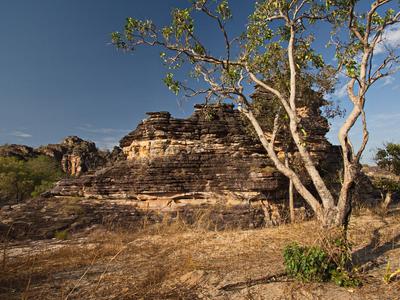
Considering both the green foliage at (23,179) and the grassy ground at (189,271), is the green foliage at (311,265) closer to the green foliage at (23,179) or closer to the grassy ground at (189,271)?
the grassy ground at (189,271)

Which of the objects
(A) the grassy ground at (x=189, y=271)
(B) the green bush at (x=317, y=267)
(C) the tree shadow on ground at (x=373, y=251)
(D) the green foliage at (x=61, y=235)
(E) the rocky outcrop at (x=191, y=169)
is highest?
(E) the rocky outcrop at (x=191, y=169)

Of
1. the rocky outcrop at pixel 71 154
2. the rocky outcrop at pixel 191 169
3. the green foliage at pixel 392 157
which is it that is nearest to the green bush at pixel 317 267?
the rocky outcrop at pixel 191 169

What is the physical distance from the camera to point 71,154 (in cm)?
6281

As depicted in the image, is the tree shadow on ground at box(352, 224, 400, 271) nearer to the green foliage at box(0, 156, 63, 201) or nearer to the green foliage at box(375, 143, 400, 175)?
the green foliage at box(375, 143, 400, 175)

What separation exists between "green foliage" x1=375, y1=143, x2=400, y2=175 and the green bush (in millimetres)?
24010

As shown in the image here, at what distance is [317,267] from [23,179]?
52.3 metres

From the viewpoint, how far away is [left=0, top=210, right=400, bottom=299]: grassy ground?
4.98 metres

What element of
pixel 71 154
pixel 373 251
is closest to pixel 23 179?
pixel 71 154

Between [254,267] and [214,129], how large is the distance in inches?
647

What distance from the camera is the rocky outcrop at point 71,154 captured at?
59.3 meters

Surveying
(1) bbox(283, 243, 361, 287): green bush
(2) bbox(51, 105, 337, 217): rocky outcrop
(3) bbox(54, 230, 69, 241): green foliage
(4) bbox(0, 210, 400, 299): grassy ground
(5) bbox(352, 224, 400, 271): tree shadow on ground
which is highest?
(2) bbox(51, 105, 337, 217): rocky outcrop

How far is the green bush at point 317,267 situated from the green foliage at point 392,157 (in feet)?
78.8

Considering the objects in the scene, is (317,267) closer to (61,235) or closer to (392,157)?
(61,235)

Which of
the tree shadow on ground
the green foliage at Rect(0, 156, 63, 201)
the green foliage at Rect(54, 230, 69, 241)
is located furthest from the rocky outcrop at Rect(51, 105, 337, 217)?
the green foliage at Rect(0, 156, 63, 201)
